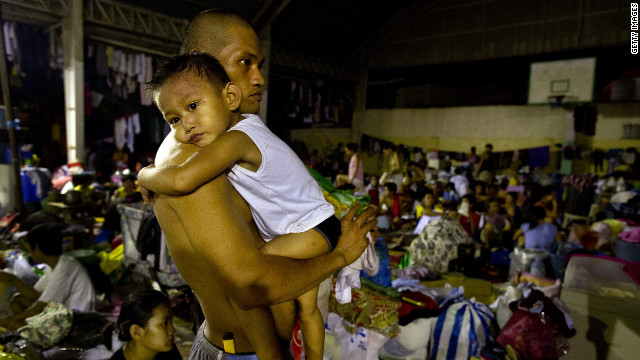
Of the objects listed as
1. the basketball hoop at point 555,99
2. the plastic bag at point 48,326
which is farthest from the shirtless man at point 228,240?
the basketball hoop at point 555,99

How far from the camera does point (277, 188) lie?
44.9 inches

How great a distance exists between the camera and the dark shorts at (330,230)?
124 centimetres

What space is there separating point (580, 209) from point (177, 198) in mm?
10361

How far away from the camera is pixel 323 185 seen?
1.92 m

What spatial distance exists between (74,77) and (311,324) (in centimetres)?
1071

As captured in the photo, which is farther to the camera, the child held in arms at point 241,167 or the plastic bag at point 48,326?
the plastic bag at point 48,326

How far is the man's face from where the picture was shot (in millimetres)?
1231

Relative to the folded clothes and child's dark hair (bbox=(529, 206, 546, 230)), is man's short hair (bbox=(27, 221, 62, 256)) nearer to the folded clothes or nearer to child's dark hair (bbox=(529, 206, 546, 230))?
the folded clothes

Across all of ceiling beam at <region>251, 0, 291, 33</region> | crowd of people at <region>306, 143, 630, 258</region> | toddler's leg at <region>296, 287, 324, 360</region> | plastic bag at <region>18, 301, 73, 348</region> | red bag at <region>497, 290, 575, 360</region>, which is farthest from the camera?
ceiling beam at <region>251, 0, 291, 33</region>

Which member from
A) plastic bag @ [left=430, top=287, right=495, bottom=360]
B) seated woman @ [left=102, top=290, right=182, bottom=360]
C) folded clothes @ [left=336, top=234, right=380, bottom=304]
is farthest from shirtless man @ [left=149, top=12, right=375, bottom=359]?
plastic bag @ [left=430, top=287, right=495, bottom=360]

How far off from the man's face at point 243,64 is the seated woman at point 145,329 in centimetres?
162
